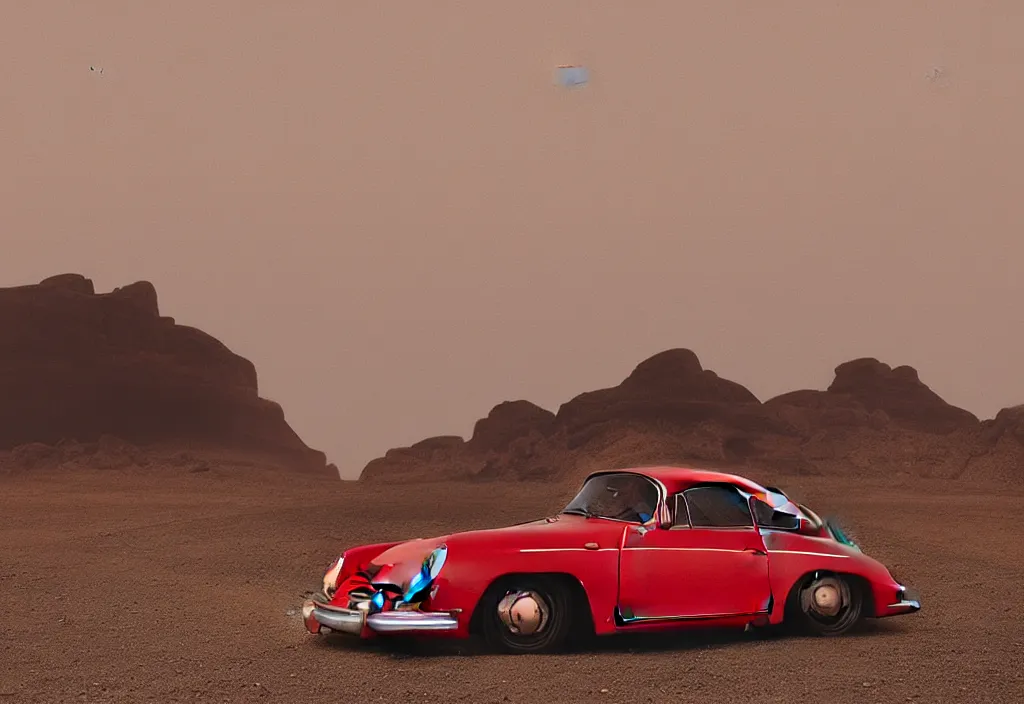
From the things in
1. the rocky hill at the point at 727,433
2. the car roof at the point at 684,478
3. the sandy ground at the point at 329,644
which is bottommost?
the sandy ground at the point at 329,644

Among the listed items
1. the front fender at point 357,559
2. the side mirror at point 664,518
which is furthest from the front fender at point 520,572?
the front fender at point 357,559

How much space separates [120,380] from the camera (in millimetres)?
91125

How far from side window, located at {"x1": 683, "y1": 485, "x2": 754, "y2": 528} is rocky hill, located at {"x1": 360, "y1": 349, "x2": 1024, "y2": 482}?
158 feet

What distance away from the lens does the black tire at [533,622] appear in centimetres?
884

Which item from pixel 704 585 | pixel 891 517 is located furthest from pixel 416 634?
pixel 891 517

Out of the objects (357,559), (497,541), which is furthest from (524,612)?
(357,559)

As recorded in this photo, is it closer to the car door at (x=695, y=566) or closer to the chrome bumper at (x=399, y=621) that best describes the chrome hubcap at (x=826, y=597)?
the car door at (x=695, y=566)

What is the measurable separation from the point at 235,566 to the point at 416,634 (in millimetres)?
8272

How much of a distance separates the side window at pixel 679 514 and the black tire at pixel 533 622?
116 cm

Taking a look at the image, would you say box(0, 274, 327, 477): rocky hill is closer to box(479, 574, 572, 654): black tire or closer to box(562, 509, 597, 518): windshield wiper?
box(562, 509, 597, 518): windshield wiper

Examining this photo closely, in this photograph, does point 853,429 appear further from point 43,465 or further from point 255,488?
point 43,465

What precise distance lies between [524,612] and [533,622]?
12 cm

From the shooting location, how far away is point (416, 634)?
8711 mm

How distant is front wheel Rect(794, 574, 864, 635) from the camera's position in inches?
384
